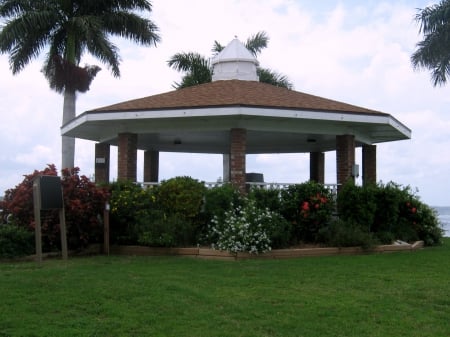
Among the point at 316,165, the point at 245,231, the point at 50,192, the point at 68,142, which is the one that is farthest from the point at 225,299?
the point at 68,142

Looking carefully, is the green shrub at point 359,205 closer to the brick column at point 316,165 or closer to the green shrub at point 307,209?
the green shrub at point 307,209

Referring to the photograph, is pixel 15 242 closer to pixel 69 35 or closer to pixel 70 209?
pixel 70 209

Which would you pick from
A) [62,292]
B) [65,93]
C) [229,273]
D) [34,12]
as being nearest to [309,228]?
[229,273]

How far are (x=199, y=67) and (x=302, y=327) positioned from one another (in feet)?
74.3

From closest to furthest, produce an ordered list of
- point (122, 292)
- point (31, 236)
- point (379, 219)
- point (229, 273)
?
1. point (122, 292)
2. point (229, 273)
3. point (31, 236)
4. point (379, 219)

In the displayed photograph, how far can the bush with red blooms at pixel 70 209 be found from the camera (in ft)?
41.6

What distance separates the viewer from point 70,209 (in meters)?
12.6

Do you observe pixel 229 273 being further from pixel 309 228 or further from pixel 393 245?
pixel 393 245

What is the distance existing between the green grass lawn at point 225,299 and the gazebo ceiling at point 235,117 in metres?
4.35

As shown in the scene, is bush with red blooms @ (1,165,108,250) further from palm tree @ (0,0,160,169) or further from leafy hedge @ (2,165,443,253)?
palm tree @ (0,0,160,169)

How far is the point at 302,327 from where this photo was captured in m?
6.32

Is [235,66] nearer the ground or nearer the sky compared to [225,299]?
nearer the sky

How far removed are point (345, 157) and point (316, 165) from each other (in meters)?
6.33

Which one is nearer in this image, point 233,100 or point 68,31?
point 233,100
